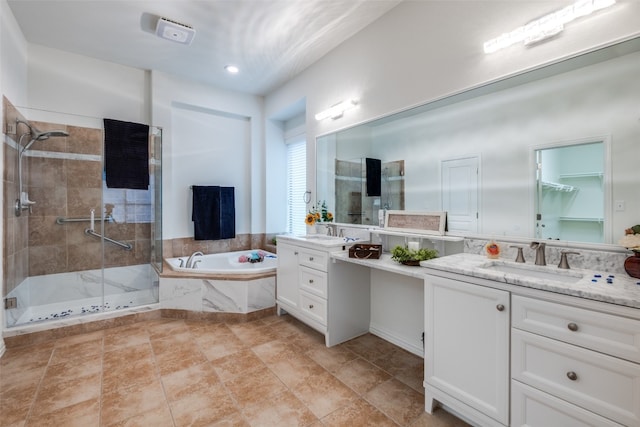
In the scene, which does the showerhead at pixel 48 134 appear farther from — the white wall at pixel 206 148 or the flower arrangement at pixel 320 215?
the flower arrangement at pixel 320 215

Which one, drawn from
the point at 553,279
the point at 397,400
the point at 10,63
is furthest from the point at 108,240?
the point at 553,279

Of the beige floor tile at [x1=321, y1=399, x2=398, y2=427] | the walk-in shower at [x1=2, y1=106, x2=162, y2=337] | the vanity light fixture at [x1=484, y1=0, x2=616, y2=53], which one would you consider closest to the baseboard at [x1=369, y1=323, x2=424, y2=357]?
the beige floor tile at [x1=321, y1=399, x2=398, y2=427]

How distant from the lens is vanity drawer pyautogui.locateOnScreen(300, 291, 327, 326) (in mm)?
2426

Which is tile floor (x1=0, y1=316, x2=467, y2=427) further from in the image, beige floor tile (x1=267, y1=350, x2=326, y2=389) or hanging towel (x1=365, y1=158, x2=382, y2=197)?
hanging towel (x1=365, y1=158, x2=382, y2=197)

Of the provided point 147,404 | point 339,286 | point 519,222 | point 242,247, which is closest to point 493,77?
point 519,222


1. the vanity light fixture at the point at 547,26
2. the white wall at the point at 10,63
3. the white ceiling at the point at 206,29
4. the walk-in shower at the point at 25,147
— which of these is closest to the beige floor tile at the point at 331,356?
the vanity light fixture at the point at 547,26

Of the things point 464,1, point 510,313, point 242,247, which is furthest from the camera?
point 242,247

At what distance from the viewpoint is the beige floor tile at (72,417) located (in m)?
1.55

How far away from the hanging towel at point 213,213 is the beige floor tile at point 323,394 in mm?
Answer: 2527

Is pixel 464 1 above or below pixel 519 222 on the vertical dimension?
above

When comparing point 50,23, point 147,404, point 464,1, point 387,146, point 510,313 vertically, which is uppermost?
point 50,23

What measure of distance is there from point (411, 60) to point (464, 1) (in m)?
0.46

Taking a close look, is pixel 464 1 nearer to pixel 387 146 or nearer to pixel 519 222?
pixel 387 146

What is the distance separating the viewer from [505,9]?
1686mm
